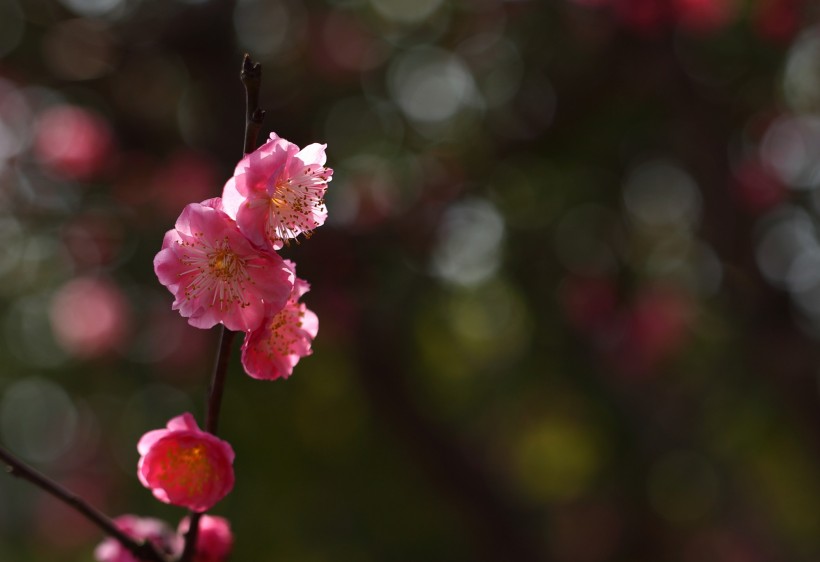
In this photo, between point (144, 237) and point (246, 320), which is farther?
point (144, 237)

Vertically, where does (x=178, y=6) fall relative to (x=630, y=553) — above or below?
above

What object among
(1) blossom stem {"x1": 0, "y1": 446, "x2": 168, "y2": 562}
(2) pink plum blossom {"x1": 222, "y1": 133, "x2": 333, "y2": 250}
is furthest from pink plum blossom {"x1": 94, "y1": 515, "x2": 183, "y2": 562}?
(2) pink plum blossom {"x1": 222, "y1": 133, "x2": 333, "y2": 250}

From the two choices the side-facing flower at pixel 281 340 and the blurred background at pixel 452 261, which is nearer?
the side-facing flower at pixel 281 340

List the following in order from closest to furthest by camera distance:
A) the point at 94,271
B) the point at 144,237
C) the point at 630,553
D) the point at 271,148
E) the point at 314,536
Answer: the point at 271,148
the point at 144,237
the point at 94,271
the point at 630,553
the point at 314,536

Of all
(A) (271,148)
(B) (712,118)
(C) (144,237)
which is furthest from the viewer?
(C) (144,237)

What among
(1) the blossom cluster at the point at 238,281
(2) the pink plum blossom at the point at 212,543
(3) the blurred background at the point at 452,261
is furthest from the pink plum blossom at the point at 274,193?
(3) the blurred background at the point at 452,261

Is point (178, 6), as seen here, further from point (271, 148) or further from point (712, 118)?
point (271, 148)

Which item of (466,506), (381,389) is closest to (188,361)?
(381,389)

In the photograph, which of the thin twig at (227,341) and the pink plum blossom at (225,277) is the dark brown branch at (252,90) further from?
the pink plum blossom at (225,277)

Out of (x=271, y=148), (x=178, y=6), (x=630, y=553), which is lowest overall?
(x=630, y=553)
